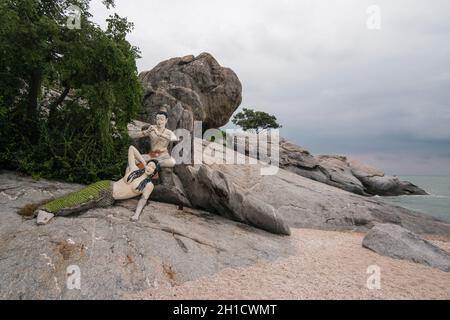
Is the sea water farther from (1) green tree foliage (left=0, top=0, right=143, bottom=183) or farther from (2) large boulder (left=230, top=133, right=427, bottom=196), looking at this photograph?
(1) green tree foliage (left=0, top=0, right=143, bottom=183)

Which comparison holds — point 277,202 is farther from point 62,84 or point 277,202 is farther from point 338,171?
point 338,171

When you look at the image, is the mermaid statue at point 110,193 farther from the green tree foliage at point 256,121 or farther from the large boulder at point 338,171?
the green tree foliage at point 256,121

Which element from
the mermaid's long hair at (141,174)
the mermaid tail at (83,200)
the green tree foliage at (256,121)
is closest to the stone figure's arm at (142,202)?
the mermaid's long hair at (141,174)

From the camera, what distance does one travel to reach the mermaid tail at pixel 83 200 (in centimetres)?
801

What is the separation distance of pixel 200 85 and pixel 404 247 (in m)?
28.9

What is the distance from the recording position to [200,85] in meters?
34.5

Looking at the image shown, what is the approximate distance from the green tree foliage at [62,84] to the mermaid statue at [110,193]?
2417 millimetres

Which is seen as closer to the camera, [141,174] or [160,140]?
[141,174]

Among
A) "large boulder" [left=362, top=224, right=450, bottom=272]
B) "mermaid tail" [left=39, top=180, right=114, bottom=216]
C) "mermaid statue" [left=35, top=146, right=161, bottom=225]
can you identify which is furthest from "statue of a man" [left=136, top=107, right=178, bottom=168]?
"large boulder" [left=362, top=224, right=450, bottom=272]

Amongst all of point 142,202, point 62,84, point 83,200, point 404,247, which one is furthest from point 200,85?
point 404,247

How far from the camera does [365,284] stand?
23.6 ft

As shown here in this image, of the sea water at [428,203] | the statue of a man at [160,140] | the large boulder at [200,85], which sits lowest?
the sea water at [428,203]
